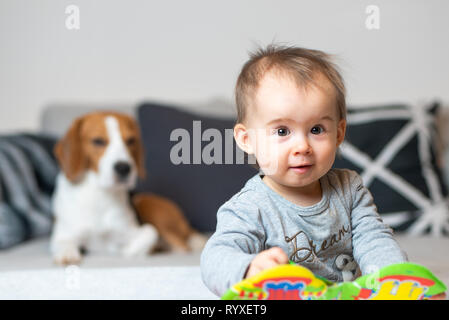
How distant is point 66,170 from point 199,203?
0.36 m

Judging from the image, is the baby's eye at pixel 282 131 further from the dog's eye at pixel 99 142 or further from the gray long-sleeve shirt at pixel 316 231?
the dog's eye at pixel 99 142

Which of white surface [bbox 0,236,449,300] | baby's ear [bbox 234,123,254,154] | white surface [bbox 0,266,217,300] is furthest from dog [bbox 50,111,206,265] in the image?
baby's ear [bbox 234,123,254,154]

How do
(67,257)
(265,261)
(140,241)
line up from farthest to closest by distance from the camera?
1. (140,241)
2. (67,257)
3. (265,261)

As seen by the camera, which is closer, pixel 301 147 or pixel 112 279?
pixel 301 147

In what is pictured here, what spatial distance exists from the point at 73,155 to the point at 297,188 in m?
0.77

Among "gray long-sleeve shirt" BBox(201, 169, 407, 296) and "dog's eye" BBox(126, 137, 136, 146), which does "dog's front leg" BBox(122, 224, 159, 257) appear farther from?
"gray long-sleeve shirt" BBox(201, 169, 407, 296)

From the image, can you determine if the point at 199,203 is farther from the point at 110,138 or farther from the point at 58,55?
the point at 58,55

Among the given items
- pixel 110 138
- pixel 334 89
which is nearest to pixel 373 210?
pixel 334 89

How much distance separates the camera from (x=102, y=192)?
135 cm

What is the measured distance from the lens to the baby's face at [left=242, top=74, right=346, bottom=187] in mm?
641

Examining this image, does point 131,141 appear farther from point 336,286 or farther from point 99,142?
point 336,286

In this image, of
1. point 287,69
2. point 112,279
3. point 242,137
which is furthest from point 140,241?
point 287,69

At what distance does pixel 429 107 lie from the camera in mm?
1603

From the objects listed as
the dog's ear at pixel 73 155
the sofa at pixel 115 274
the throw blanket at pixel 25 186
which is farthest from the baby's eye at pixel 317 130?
the throw blanket at pixel 25 186
